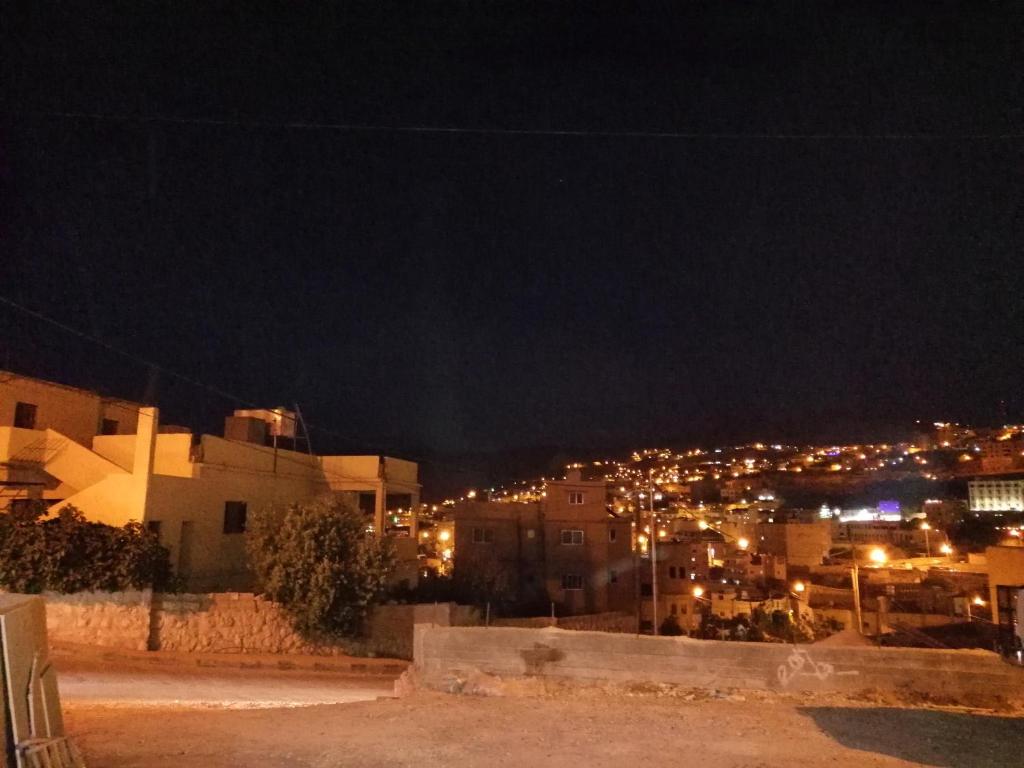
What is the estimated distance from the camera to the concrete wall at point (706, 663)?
9.27 m

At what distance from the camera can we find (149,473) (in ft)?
59.4

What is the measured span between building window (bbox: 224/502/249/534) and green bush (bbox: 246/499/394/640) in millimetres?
4098

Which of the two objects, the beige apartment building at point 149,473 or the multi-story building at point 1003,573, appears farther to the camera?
the beige apartment building at point 149,473

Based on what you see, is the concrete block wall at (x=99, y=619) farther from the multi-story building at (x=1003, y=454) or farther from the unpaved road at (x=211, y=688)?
the multi-story building at (x=1003, y=454)

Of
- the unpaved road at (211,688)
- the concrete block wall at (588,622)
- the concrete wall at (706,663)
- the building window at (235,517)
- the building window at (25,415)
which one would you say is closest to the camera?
the concrete wall at (706,663)

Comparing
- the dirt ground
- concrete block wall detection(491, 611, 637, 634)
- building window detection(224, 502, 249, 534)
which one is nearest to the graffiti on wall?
the dirt ground

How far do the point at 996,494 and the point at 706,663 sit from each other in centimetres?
7507

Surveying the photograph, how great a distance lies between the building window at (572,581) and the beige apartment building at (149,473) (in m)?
8.34

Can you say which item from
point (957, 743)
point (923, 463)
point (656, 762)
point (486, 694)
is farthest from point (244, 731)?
point (923, 463)

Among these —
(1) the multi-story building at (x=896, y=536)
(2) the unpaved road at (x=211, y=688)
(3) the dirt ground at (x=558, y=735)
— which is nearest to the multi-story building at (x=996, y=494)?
(1) the multi-story building at (x=896, y=536)

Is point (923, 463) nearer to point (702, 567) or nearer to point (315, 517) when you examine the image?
point (702, 567)

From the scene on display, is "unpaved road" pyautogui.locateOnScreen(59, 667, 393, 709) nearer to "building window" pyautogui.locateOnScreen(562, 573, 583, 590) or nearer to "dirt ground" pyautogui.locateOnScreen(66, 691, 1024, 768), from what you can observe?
"dirt ground" pyautogui.locateOnScreen(66, 691, 1024, 768)

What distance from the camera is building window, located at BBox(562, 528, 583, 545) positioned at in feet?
105

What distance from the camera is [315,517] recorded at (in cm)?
1730
